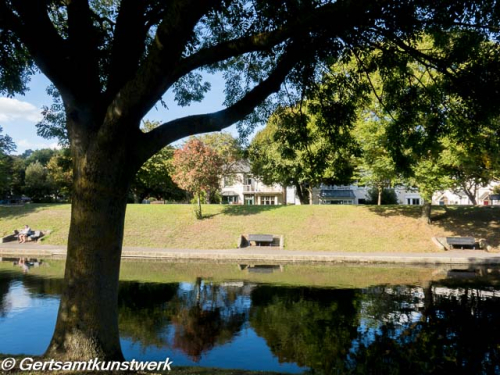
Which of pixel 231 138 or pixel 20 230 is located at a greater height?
pixel 231 138

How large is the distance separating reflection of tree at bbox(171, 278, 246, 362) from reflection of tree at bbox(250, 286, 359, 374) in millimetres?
647

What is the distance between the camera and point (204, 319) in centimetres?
971

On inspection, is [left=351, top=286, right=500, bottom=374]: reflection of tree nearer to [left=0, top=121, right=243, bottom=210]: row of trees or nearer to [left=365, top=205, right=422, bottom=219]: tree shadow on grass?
[left=0, top=121, right=243, bottom=210]: row of trees

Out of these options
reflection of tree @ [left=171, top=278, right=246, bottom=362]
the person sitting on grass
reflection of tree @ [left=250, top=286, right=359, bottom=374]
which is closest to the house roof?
the person sitting on grass

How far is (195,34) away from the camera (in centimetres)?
909

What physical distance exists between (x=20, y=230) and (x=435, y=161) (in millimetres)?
28384

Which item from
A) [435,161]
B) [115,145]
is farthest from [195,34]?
[435,161]

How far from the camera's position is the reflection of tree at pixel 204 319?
8.00m

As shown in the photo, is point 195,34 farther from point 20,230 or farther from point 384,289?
point 20,230

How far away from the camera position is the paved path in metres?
19.4

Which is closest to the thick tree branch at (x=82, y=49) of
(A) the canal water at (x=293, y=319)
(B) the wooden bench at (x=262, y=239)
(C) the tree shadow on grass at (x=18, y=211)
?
(A) the canal water at (x=293, y=319)

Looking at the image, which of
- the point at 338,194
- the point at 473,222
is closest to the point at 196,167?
the point at 473,222

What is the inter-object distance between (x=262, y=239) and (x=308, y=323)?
14.9 metres

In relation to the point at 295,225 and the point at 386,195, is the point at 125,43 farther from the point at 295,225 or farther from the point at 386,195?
the point at 386,195
